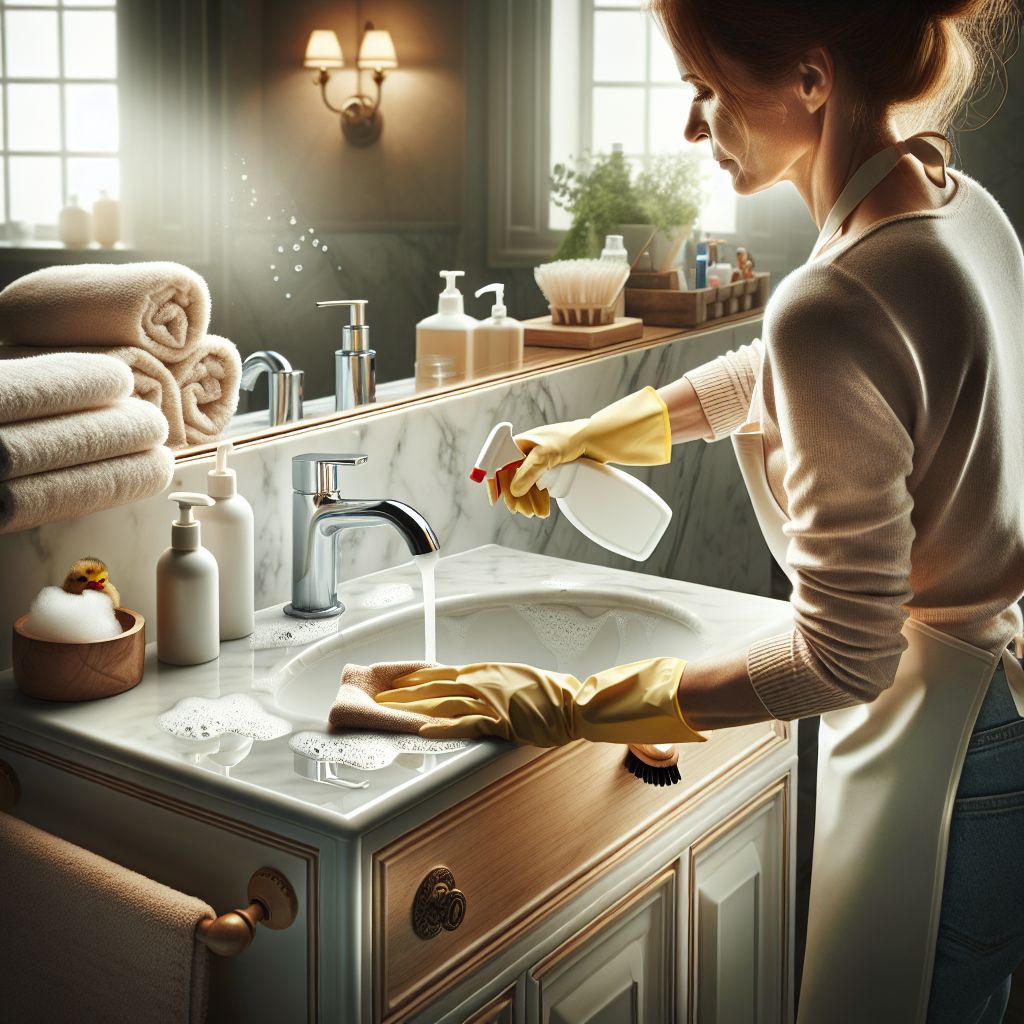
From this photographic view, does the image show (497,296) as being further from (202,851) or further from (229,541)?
(202,851)

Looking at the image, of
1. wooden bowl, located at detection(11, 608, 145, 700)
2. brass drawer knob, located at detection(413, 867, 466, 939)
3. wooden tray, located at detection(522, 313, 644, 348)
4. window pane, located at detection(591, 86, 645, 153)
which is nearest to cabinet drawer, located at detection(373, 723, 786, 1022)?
brass drawer knob, located at detection(413, 867, 466, 939)

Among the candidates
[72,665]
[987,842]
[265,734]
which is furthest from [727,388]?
[72,665]

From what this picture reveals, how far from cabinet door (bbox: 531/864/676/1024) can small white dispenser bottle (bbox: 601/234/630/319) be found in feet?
4.07

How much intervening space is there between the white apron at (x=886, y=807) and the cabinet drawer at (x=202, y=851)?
52cm

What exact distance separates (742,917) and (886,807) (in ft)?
1.35

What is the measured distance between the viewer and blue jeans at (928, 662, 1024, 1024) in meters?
1.17

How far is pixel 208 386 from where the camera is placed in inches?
55.1

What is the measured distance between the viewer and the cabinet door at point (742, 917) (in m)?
1.46

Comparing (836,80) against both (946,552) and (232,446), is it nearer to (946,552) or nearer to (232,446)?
(946,552)

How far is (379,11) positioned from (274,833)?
101 cm

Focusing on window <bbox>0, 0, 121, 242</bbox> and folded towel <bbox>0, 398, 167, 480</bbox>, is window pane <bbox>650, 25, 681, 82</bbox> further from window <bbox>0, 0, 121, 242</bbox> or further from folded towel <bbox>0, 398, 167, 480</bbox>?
folded towel <bbox>0, 398, 167, 480</bbox>

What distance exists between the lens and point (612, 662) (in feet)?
5.06

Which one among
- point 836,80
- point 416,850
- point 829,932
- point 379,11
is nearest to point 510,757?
point 416,850

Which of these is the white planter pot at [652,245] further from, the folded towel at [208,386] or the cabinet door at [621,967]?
the cabinet door at [621,967]
